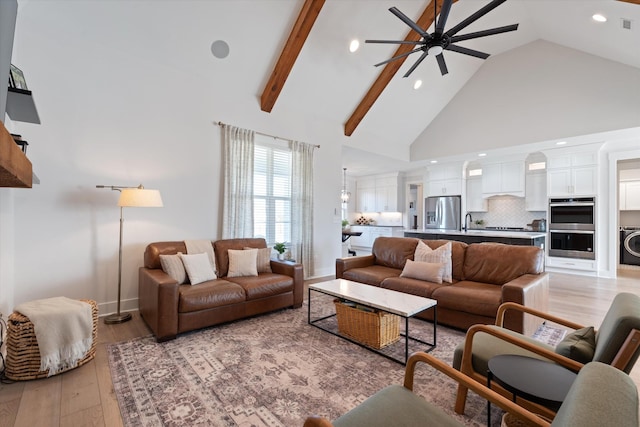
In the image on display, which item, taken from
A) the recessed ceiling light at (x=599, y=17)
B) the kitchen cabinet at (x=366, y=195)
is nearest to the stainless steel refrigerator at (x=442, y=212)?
the kitchen cabinet at (x=366, y=195)

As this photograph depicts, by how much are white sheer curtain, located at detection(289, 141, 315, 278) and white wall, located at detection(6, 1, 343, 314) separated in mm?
1277

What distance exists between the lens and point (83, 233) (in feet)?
10.6

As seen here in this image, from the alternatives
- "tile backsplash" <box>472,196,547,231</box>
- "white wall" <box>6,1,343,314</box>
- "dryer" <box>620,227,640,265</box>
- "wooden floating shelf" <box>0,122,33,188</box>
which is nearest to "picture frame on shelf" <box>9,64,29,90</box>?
"white wall" <box>6,1,343,314</box>

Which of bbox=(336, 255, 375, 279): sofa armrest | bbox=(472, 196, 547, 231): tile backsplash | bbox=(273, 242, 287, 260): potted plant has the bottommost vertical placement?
bbox=(336, 255, 375, 279): sofa armrest

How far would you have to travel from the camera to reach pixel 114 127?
134 inches

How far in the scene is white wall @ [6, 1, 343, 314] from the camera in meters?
2.97

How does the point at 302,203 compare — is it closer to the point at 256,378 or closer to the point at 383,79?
the point at 383,79

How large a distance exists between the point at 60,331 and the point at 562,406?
118 inches

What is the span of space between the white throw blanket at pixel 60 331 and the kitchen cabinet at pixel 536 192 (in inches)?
321

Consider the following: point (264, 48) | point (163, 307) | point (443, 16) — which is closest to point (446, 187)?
point (443, 16)

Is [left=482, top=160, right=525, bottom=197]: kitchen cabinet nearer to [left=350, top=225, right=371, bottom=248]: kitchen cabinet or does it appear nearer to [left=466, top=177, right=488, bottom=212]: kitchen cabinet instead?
[left=466, top=177, right=488, bottom=212]: kitchen cabinet

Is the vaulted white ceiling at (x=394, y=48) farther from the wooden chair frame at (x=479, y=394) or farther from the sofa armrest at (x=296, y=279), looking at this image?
the wooden chair frame at (x=479, y=394)

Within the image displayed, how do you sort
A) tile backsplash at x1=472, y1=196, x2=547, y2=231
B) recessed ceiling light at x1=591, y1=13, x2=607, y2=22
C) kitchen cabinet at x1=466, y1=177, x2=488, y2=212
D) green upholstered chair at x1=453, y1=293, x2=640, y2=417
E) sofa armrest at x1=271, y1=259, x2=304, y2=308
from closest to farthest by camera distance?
green upholstered chair at x1=453, y1=293, x2=640, y2=417 < sofa armrest at x1=271, y1=259, x2=304, y2=308 < recessed ceiling light at x1=591, y1=13, x2=607, y2=22 < tile backsplash at x1=472, y1=196, x2=547, y2=231 < kitchen cabinet at x1=466, y1=177, x2=488, y2=212

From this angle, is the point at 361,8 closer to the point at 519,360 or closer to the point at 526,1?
the point at 526,1
